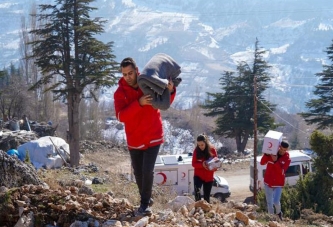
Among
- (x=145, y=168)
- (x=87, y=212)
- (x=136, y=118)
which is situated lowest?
(x=87, y=212)

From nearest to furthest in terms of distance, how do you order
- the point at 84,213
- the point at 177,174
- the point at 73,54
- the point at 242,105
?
the point at 84,213, the point at 177,174, the point at 73,54, the point at 242,105

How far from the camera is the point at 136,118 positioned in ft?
15.4

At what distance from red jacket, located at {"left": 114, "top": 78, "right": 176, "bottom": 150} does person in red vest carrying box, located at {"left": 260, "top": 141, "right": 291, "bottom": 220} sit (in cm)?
347

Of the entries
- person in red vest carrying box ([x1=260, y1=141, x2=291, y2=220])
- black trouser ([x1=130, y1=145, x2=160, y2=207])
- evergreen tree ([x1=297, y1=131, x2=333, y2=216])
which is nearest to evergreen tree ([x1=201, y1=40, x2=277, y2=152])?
evergreen tree ([x1=297, y1=131, x2=333, y2=216])

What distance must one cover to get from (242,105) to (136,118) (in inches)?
1367

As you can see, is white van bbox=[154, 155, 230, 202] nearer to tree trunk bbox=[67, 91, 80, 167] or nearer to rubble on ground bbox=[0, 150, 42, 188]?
tree trunk bbox=[67, 91, 80, 167]

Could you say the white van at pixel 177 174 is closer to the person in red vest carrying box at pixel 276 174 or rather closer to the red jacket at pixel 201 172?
the person in red vest carrying box at pixel 276 174

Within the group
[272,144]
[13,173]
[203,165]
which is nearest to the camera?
[13,173]

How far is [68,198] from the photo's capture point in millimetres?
5102

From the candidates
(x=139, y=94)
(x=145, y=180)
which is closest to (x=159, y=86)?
(x=139, y=94)

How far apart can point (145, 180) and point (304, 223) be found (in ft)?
9.18

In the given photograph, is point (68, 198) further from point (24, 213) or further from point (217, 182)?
point (217, 182)

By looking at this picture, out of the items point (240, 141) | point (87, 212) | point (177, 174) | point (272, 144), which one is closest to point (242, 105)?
point (240, 141)

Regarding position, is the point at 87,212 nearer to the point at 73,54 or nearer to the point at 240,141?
the point at 73,54
